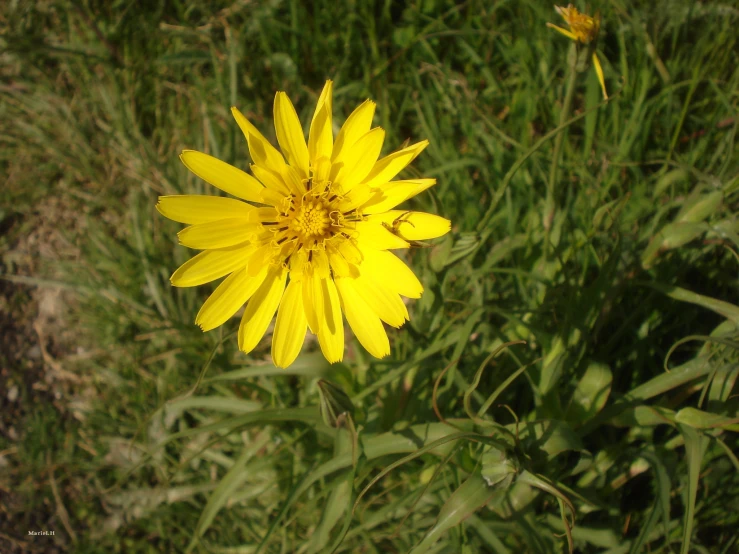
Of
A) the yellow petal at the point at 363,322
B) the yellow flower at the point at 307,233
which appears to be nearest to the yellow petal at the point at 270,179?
the yellow flower at the point at 307,233

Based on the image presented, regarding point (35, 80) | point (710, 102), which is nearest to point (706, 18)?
point (710, 102)

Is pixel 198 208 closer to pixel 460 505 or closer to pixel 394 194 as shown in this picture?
pixel 394 194

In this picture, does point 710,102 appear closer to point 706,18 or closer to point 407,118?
point 706,18

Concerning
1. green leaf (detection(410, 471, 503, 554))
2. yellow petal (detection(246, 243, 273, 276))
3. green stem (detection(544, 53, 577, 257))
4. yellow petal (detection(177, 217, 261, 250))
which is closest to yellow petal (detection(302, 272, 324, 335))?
yellow petal (detection(246, 243, 273, 276))

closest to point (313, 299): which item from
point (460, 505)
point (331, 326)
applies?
point (331, 326)

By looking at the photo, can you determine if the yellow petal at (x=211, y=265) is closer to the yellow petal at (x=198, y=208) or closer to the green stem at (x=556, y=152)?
the yellow petal at (x=198, y=208)

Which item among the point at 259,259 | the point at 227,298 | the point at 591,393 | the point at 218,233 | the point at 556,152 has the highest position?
the point at 556,152

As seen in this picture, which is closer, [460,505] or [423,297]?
[460,505]
